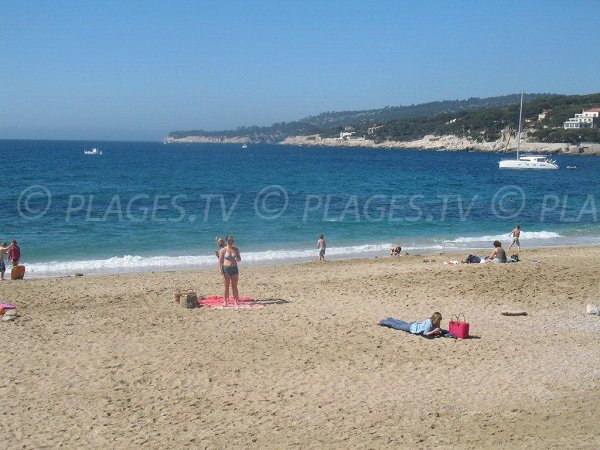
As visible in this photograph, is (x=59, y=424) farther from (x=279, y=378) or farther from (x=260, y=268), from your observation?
(x=260, y=268)

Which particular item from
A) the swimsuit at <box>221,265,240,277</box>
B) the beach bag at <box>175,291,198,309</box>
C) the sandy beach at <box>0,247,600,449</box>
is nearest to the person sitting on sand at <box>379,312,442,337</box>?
the sandy beach at <box>0,247,600,449</box>

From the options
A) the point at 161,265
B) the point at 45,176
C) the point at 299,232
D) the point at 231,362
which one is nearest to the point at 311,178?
the point at 45,176

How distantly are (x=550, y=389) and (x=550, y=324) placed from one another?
13.0 feet

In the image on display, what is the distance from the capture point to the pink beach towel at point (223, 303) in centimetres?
1428

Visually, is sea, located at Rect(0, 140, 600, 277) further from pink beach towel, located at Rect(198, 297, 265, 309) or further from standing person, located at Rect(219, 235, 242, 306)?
standing person, located at Rect(219, 235, 242, 306)

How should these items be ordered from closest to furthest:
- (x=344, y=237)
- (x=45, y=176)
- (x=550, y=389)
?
(x=550, y=389), (x=344, y=237), (x=45, y=176)

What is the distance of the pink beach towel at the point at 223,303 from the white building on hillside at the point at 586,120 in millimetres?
144352

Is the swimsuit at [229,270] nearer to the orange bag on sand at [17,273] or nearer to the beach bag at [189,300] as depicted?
the beach bag at [189,300]

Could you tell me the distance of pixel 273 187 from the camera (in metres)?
54.7

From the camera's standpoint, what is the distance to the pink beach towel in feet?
46.9

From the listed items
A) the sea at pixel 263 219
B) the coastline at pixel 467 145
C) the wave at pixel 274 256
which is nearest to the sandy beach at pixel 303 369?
the wave at pixel 274 256

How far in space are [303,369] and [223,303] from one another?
4.67 metres

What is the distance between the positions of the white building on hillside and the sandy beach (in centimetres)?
14066

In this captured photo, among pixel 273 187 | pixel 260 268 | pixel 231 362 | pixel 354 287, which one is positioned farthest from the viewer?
pixel 273 187
